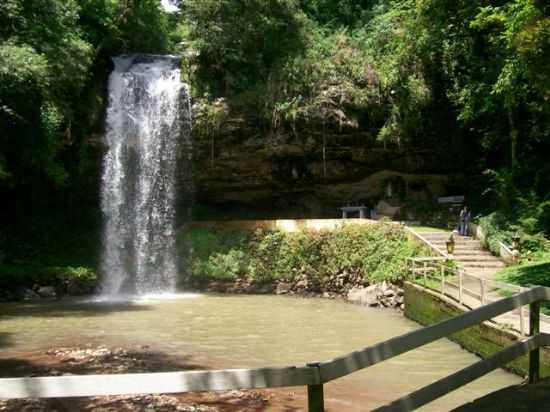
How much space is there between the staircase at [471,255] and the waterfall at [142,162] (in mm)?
11342

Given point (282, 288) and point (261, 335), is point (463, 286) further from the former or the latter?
point (282, 288)

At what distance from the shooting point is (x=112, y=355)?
11195 mm

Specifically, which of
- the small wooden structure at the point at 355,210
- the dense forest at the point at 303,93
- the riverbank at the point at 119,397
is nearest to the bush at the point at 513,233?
the dense forest at the point at 303,93

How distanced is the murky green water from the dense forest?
7.18m

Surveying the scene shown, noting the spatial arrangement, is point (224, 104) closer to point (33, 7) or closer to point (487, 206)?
point (33, 7)

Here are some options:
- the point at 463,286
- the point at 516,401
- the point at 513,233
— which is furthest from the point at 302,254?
the point at 516,401

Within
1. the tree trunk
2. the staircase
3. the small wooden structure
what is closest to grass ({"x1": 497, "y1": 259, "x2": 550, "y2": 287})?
the staircase

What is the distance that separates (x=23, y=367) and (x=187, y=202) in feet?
62.1

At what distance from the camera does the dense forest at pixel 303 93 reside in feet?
75.1

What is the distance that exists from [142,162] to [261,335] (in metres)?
15.3

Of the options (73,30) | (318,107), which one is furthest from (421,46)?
(73,30)

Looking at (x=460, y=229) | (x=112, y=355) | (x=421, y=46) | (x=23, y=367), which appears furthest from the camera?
(x=421, y=46)

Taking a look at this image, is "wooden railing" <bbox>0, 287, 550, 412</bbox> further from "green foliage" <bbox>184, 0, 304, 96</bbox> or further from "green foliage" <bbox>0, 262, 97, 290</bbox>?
"green foliage" <bbox>184, 0, 304, 96</bbox>

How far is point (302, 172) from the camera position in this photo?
28.9m
